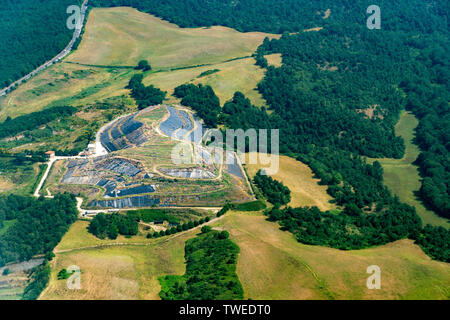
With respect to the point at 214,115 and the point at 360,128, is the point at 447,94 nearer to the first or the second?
the point at 360,128

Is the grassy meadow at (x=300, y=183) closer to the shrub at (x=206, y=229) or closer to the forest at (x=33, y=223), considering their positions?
the shrub at (x=206, y=229)

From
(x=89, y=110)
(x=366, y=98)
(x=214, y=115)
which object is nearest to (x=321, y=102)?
(x=366, y=98)

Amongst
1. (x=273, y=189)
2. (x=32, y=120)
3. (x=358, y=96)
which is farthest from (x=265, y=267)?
(x=358, y=96)

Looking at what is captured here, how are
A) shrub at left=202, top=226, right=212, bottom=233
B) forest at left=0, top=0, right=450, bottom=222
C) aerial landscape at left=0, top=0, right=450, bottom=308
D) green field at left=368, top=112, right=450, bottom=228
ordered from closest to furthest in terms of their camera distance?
aerial landscape at left=0, top=0, right=450, bottom=308 < shrub at left=202, top=226, right=212, bottom=233 < green field at left=368, top=112, right=450, bottom=228 < forest at left=0, top=0, right=450, bottom=222

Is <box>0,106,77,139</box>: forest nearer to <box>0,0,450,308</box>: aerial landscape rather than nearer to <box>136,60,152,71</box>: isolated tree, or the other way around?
<box>0,0,450,308</box>: aerial landscape

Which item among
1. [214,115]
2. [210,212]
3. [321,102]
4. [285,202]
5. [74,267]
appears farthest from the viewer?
[321,102]

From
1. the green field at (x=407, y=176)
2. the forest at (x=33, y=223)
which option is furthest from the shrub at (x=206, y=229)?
the green field at (x=407, y=176)

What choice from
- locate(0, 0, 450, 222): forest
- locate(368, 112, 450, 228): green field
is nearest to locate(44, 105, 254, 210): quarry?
locate(0, 0, 450, 222): forest
